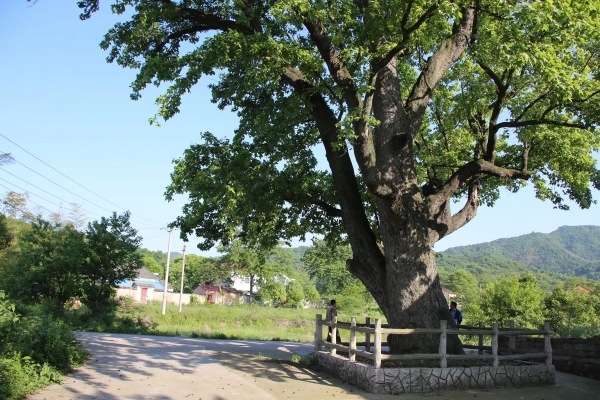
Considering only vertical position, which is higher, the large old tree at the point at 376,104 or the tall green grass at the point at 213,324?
the large old tree at the point at 376,104

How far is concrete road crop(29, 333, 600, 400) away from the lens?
9.09 metres

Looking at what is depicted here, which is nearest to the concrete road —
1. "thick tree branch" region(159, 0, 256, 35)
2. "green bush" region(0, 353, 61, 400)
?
"green bush" region(0, 353, 61, 400)

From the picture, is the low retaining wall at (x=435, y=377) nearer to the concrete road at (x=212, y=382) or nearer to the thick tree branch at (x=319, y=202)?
the concrete road at (x=212, y=382)

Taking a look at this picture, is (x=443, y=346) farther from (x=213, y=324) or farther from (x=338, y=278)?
(x=338, y=278)

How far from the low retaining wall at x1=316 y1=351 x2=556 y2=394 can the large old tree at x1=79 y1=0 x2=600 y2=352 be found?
1069 mm

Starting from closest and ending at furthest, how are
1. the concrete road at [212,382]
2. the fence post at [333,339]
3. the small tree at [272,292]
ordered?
the concrete road at [212,382]
the fence post at [333,339]
the small tree at [272,292]

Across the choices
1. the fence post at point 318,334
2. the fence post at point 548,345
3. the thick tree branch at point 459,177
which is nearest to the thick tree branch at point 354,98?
the thick tree branch at point 459,177

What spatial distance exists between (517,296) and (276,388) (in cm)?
3092

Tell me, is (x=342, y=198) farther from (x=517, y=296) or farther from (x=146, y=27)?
(x=517, y=296)

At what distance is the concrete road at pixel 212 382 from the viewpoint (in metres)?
9.09

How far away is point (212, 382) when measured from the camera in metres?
10.3

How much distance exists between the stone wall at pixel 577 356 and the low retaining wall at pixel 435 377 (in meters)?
2.29

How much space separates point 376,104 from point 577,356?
9211mm

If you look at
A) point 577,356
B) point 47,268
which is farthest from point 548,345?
point 47,268
